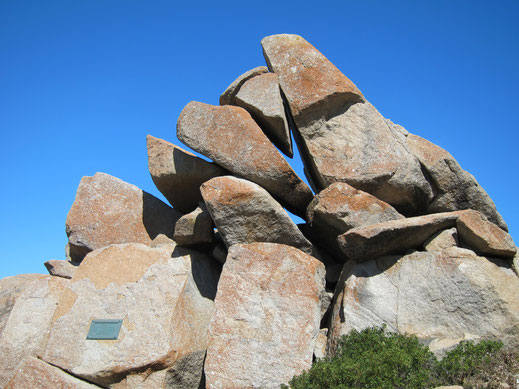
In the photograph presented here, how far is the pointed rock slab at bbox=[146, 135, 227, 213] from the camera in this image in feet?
31.2

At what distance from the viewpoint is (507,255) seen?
305 inches

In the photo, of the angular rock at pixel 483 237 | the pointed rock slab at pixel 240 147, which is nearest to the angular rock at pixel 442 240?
the angular rock at pixel 483 237

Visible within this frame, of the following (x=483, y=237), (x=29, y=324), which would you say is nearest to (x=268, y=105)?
(x=483, y=237)

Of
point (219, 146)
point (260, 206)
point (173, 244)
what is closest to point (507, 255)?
point (260, 206)

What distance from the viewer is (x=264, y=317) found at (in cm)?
741

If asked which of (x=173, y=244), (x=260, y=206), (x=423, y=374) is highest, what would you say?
(x=260, y=206)

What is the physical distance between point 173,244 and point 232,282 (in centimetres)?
194

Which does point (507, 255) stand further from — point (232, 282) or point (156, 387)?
point (156, 387)

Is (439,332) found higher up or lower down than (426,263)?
lower down

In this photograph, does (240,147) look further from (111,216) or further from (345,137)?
(111,216)

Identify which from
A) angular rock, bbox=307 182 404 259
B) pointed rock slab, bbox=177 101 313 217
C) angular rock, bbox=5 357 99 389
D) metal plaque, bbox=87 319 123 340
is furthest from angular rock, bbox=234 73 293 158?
angular rock, bbox=5 357 99 389

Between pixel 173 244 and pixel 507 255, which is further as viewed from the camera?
pixel 173 244

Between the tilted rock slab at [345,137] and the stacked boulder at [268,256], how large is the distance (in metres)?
0.03

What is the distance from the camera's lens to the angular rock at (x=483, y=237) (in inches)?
299
